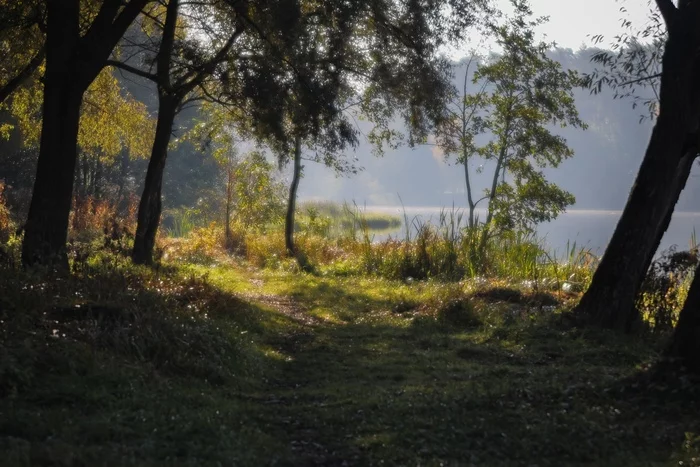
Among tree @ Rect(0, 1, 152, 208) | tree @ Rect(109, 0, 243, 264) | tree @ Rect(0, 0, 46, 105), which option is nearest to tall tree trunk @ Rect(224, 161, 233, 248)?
tree @ Rect(0, 1, 152, 208)

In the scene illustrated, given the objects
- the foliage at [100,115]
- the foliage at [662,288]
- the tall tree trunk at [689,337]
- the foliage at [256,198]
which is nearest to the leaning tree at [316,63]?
the foliage at [100,115]

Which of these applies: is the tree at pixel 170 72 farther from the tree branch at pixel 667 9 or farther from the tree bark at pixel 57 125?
the tree branch at pixel 667 9

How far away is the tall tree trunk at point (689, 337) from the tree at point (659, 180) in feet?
12.3

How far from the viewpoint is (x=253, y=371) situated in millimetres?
7781

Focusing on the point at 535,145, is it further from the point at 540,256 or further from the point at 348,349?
the point at 348,349

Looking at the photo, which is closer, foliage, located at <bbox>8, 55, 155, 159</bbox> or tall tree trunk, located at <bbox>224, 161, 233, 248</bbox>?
foliage, located at <bbox>8, 55, 155, 159</bbox>

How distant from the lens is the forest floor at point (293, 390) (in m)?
4.91

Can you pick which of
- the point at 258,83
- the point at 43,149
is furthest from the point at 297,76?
the point at 43,149

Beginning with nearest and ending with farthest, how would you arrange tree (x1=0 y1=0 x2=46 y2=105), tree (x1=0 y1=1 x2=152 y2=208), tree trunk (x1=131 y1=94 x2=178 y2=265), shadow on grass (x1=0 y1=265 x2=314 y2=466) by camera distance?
shadow on grass (x1=0 y1=265 x2=314 y2=466) < tree (x1=0 y1=0 x2=46 y2=105) < tree (x1=0 y1=1 x2=152 y2=208) < tree trunk (x1=131 y1=94 x2=178 y2=265)

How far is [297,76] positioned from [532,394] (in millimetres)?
7896

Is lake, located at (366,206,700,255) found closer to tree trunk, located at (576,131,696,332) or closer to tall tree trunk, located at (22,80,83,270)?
tree trunk, located at (576,131,696,332)

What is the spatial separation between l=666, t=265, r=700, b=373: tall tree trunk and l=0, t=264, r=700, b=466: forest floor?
9.0 inches

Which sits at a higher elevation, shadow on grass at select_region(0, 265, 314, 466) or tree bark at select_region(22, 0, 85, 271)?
tree bark at select_region(22, 0, 85, 271)

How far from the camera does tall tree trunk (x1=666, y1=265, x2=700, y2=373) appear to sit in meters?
6.08
